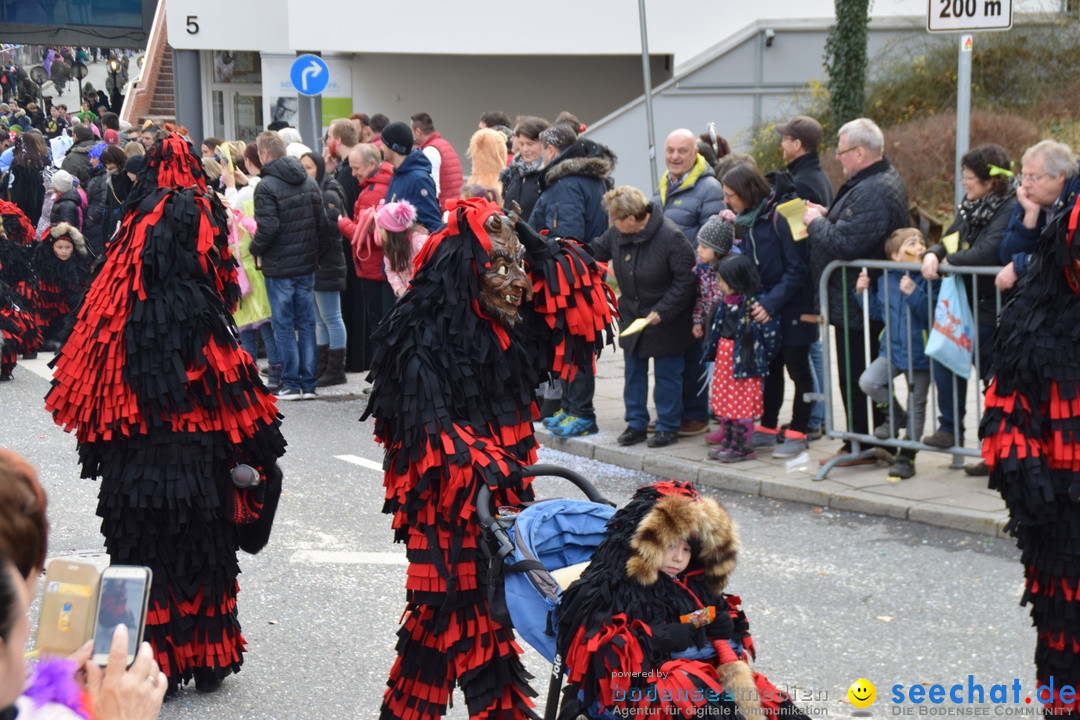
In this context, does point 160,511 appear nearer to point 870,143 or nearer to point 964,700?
point 964,700

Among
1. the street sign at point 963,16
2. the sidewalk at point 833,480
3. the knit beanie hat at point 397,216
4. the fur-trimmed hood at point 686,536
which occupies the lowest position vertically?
the sidewalk at point 833,480

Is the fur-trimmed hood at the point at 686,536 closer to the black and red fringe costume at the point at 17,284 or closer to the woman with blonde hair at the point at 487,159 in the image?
the woman with blonde hair at the point at 487,159

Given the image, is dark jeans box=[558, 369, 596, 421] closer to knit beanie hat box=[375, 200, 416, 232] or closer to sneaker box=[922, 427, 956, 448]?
knit beanie hat box=[375, 200, 416, 232]

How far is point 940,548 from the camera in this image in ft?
21.7

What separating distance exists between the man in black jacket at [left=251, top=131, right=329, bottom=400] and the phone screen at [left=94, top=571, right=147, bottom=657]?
27.0 ft

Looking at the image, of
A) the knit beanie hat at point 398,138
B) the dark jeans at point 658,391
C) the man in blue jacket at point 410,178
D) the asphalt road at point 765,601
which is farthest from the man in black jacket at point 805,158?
the knit beanie hat at point 398,138

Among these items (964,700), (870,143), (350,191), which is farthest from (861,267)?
(350,191)

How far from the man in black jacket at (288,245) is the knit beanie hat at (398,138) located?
0.81m

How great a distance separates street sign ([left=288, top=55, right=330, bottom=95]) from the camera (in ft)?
49.1

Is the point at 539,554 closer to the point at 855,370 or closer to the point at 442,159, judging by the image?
the point at 855,370

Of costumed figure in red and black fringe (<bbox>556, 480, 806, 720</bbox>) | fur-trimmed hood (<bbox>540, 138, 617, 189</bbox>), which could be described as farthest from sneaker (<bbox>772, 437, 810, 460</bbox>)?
costumed figure in red and black fringe (<bbox>556, 480, 806, 720</bbox>)

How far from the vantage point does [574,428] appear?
30.0 ft

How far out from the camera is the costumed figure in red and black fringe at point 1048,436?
13.4 ft

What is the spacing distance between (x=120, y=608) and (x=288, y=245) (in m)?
8.38
